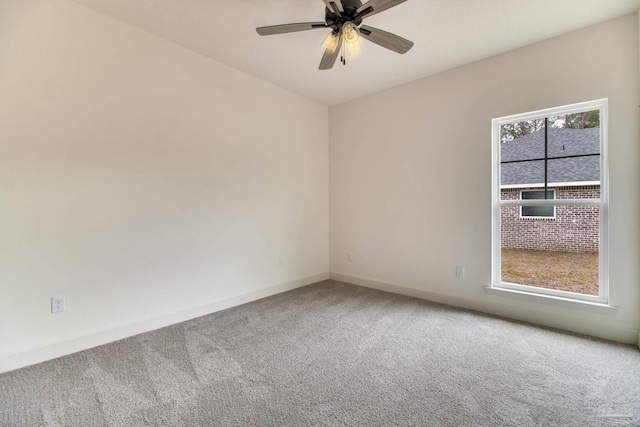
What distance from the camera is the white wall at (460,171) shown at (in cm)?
226

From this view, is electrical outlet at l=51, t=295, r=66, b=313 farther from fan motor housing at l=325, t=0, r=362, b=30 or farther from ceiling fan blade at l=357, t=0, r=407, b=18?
ceiling fan blade at l=357, t=0, r=407, b=18

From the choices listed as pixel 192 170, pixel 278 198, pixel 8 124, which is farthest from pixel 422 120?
pixel 8 124

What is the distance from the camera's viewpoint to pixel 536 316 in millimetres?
2631

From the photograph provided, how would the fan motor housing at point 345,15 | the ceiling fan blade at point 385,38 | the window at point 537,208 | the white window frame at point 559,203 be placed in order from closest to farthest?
the fan motor housing at point 345,15 → the ceiling fan blade at point 385,38 → the white window frame at point 559,203 → the window at point 537,208

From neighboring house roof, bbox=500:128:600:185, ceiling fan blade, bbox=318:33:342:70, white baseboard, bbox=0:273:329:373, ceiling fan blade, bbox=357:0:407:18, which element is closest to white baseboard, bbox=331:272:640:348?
neighboring house roof, bbox=500:128:600:185

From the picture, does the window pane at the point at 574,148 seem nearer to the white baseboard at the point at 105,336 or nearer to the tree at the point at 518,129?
the tree at the point at 518,129

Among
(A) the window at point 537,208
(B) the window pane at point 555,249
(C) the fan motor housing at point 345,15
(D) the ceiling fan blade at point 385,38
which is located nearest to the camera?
(C) the fan motor housing at point 345,15

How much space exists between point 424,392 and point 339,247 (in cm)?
267

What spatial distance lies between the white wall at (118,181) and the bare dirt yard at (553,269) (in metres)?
2.73

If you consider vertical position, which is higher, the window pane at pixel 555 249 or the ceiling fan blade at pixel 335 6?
the ceiling fan blade at pixel 335 6

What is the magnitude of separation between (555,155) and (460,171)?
0.82 meters

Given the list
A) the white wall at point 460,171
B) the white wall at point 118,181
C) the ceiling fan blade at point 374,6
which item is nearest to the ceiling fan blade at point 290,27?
the ceiling fan blade at point 374,6

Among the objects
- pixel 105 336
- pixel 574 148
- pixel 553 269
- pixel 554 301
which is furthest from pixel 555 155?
pixel 105 336

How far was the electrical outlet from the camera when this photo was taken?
2062mm
